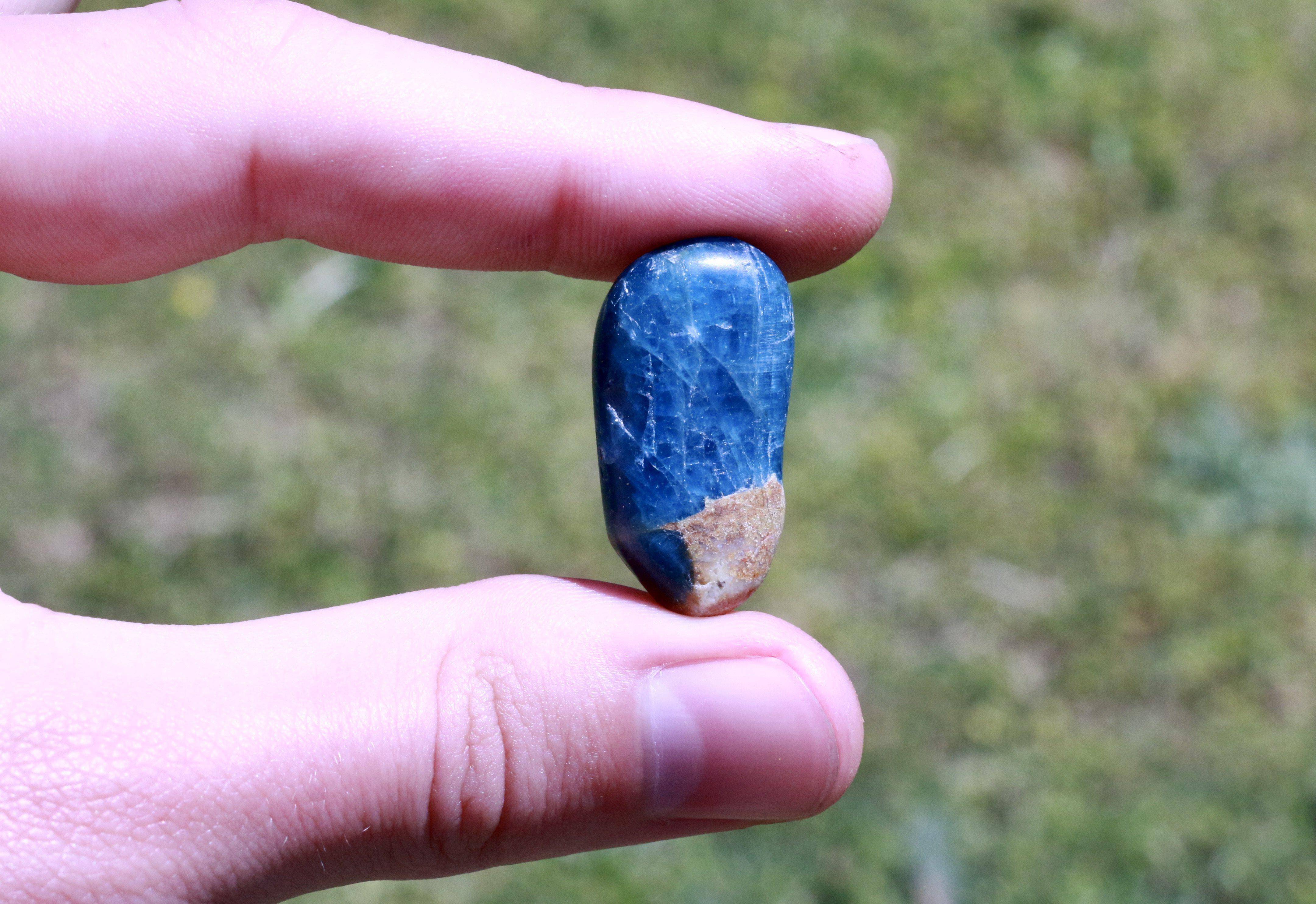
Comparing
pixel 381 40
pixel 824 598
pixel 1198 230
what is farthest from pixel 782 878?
pixel 1198 230

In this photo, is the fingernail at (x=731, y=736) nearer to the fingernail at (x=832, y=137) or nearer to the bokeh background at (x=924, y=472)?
the fingernail at (x=832, y=137)

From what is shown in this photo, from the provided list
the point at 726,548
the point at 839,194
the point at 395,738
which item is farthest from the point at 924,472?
the point at 395,738

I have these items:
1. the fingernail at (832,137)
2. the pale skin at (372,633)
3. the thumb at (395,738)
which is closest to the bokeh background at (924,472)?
the pale skin at (372,633)

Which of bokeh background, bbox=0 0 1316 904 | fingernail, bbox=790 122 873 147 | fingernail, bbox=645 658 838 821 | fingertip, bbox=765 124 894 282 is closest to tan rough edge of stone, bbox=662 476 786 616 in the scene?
fingernail, bbox=645 658 838 821

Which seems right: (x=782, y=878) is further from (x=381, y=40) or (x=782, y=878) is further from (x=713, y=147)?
(x=381, y=40)

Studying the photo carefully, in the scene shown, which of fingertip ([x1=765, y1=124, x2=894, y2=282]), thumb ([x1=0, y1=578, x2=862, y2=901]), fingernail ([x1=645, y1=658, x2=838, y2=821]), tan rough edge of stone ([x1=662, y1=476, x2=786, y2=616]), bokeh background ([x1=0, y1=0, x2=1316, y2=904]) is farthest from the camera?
bokeh background ([x1=0, y1=0, x2=1316, y2=904])

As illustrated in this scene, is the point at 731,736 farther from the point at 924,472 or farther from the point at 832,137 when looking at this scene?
the point at 924,472

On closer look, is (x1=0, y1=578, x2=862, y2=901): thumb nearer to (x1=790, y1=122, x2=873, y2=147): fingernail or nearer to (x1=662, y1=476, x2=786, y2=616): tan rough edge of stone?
(x1=662, y1=476, x2=786, y2=616): tan rough edge of stone

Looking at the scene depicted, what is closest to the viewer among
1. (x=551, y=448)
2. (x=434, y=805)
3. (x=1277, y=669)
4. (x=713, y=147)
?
(x=434, y=805)
